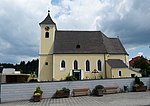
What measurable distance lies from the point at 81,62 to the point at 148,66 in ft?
80.5

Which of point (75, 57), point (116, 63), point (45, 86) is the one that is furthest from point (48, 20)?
point (45, 86)

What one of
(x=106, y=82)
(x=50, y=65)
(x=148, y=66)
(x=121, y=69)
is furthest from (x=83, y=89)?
(x=148, y=66)

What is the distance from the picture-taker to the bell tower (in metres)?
49.9

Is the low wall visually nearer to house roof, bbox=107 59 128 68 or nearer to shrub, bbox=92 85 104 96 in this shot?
shrub, bbox=92 85 104 96

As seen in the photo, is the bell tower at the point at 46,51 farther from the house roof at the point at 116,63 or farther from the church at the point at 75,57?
the house roof at the point at 116,63

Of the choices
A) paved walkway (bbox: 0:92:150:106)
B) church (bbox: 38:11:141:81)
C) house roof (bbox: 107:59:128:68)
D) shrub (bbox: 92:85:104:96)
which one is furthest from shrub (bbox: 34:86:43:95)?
house roof (bbox: 107:59:128:68)

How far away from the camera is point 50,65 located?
49.8 meters

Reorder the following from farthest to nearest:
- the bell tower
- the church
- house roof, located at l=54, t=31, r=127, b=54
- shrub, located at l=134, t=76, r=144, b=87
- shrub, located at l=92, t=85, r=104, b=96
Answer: house roof, located at l=54, t=31, r=127, b=54 < the bell tower < the church < shrub, located at l=134, t=76, r=144, b=87 < shrub, located at l=92, t=85, r=104, b=96

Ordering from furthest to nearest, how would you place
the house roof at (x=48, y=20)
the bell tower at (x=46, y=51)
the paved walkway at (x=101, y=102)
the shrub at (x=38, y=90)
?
the house roof at (x=48, y=20), the bell tower at (x=46, y=51), the shrub at (x=38, y=90), the paved walkway at (x=101, y=102)

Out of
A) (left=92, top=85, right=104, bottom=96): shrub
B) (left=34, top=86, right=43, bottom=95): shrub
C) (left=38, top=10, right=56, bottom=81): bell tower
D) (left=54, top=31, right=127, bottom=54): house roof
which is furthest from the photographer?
(left=54, top=31, right=127, bottom=54): house roof

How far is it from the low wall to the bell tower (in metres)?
25.8

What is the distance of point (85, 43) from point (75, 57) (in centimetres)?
490

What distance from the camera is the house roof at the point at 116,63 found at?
46250 millimetres

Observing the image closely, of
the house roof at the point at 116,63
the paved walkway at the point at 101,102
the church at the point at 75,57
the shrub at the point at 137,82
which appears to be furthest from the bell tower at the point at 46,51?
the paved walkway at the point at 101,102
